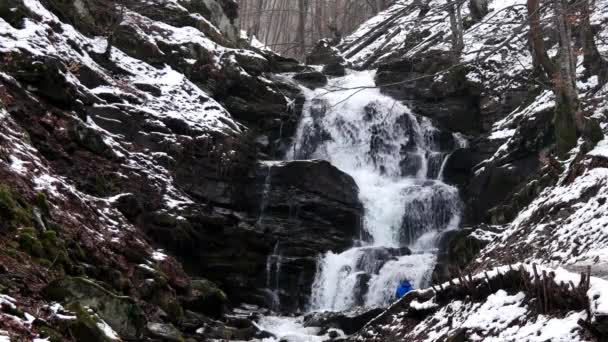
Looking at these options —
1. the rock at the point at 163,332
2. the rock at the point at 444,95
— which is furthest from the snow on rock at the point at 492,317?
the rock at the point at 444,95

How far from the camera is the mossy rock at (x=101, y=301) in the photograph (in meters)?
5.76

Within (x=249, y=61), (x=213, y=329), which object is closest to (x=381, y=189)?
(x=249, y=61)

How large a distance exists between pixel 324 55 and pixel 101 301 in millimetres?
24924

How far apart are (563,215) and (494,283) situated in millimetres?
4567

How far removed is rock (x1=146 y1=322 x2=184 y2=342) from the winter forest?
54 millimetres

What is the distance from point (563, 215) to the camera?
Answer: 10.5 meters

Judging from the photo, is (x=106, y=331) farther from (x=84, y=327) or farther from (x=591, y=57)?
(x=591, y=57)

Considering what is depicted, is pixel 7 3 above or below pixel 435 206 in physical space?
above

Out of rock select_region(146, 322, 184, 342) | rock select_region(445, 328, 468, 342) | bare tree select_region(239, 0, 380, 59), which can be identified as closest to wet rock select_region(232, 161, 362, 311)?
rock select_region(146, 322, 184, 342)

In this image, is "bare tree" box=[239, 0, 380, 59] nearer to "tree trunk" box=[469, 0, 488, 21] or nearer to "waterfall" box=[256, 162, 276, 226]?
"tree trunk" box=[469, 0, 488, 21]

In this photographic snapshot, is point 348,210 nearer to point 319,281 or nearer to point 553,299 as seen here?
point 319,281

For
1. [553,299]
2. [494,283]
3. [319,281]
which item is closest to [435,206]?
[319,281]

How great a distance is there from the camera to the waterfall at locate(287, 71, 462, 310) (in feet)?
53.7

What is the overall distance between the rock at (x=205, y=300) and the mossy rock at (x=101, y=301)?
499cm
